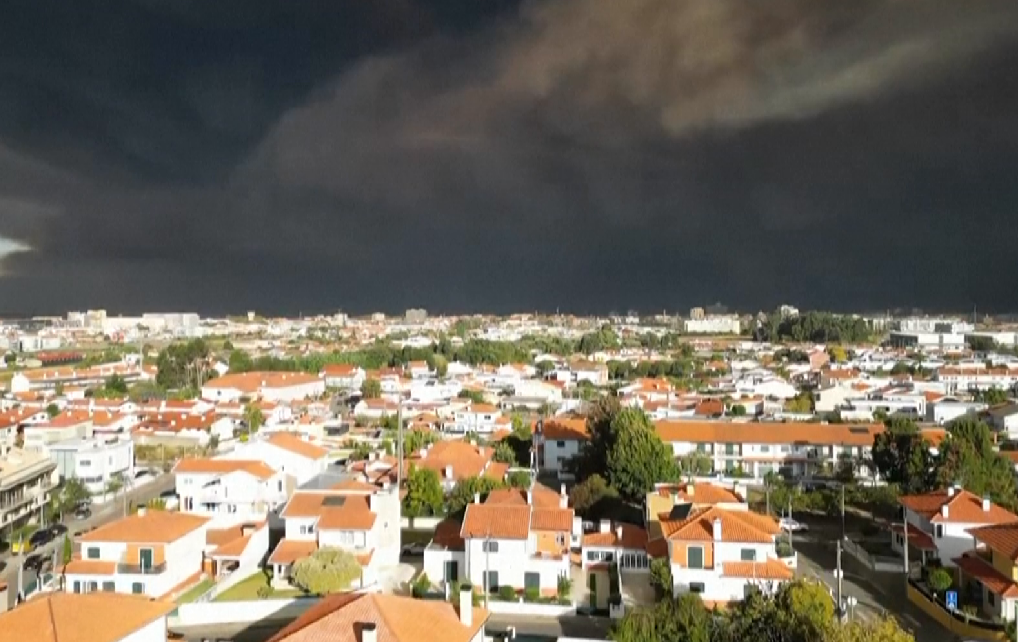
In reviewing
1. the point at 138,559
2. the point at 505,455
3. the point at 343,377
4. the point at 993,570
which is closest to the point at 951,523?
the point at 993,570

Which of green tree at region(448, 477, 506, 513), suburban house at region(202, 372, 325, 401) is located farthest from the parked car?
suburban house at region(202, 372, 325, 401)

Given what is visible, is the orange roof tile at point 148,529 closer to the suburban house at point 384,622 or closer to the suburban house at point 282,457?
the suburban house at point 282,457

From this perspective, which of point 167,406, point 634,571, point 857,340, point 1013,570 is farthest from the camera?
point 857,340

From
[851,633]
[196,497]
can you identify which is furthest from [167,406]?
[851,633]

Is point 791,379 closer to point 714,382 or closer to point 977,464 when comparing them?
point 714,382

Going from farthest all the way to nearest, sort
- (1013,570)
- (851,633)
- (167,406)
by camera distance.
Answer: (167,406), (1013,570), (851,633)

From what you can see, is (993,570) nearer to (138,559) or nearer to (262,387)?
(138,559)
